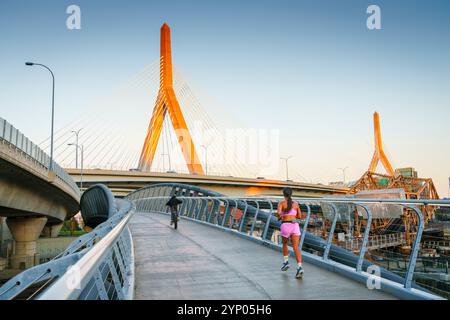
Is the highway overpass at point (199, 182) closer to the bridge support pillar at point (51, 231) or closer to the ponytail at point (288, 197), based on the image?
the bridge support pillar at point (51, 231)

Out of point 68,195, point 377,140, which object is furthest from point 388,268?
point 377,140

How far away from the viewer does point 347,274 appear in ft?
21.9

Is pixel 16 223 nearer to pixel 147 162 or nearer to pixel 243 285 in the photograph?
pixel 147 162

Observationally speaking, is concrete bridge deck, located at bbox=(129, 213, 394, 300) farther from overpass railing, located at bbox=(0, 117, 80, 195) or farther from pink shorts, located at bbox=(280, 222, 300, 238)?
overpass railing, located at bbox=(0, 117, 80, 195)

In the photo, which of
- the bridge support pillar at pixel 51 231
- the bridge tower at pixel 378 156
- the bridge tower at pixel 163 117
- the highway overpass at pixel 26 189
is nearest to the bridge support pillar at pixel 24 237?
the highway overpass at pixel 26 189

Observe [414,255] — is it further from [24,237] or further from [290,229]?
[24,237]

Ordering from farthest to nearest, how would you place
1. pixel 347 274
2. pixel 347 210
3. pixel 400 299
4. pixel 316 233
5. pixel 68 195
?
pixel 68 195, pixel 316 233, pixel 347 210, pixel 347 274, pixel 400 299

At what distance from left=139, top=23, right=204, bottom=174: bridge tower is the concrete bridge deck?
34476mm

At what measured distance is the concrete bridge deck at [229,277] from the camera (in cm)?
549

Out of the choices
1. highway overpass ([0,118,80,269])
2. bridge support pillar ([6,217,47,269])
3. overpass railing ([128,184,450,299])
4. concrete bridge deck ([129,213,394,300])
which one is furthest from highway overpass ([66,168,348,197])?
overpass railing ([128,184,450,299])

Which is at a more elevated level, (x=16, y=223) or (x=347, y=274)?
(x=347, y=274)

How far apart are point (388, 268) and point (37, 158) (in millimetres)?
22107

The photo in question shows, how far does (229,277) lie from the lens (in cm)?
675

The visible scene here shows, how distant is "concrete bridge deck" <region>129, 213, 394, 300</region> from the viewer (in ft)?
18.0
